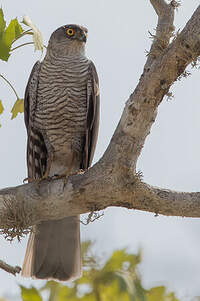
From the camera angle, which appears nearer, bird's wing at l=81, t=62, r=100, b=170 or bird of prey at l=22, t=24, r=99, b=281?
bird of prey at l=22, t=24, r=99, b=281

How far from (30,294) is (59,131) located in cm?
307

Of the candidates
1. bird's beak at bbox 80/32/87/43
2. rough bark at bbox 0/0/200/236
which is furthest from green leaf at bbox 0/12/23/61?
bird's beak at bbox 80/32/87/43

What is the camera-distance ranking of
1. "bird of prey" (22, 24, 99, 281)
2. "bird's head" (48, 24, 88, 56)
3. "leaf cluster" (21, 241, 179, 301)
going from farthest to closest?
"bird's head" (48, 24, 88, 56) → "bird of prey" (22, 24, 99, 281) → "leaf cluster" (21, 241, 179, 301)

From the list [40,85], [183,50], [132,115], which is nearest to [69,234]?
[40,85]

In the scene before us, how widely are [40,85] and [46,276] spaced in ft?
6.02

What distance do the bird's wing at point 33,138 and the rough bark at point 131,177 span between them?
1.40 metres

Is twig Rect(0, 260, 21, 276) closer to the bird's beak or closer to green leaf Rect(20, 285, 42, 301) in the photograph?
green leaf Rect(20, 285, 42, 301)

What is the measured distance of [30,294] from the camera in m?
2.31

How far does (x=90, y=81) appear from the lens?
532cm

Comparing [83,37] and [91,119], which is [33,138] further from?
[83,37]

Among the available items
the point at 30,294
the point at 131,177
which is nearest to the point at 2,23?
the point at 131,177

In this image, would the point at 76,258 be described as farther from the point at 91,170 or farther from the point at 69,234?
the point at 91,170

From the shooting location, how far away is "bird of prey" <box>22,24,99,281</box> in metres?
5.03

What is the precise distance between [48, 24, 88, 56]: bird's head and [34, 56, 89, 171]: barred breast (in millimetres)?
443
